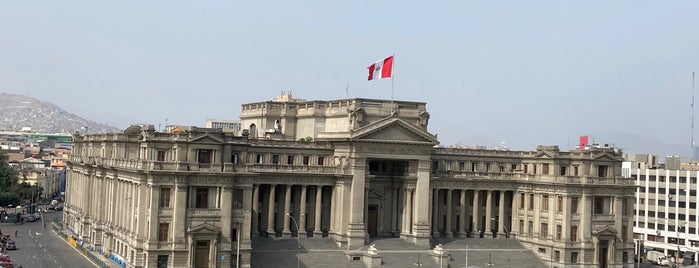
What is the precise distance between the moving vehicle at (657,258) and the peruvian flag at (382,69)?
184ft

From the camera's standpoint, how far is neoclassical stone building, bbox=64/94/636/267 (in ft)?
311

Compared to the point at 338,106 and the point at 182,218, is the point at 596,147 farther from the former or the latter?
the point at 182,218

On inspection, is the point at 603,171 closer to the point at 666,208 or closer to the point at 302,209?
the point at 666,208

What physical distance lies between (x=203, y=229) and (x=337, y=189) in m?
23.8

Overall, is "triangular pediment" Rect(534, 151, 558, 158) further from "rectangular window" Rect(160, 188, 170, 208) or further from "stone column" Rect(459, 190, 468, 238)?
"rectangular window" Rect(160, 188, 170, 208)

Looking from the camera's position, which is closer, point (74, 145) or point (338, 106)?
point (338, 106)

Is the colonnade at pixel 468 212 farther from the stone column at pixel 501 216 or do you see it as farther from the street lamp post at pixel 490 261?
the street lamp post at pixel 490 261

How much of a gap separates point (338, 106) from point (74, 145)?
176 feet

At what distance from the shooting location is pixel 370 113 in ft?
380

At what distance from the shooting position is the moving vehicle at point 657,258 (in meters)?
136

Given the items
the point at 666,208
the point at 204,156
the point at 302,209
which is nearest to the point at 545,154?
the point at 302,209

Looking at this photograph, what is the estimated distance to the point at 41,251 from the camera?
11138 cm

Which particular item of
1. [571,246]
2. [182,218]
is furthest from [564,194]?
[182,218]

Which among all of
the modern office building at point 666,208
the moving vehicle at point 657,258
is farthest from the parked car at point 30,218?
the moving vehicle at point 657,258
